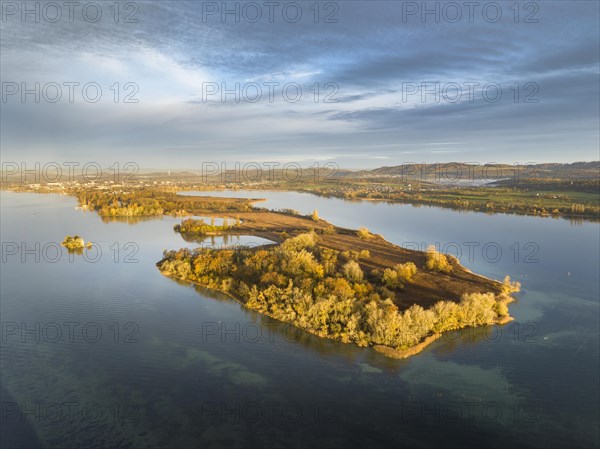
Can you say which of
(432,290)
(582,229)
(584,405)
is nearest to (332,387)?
(584,405)

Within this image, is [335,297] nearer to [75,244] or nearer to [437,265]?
[437,265]

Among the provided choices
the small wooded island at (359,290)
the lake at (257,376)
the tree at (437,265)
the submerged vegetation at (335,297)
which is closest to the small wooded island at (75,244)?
the lake at (257,376)

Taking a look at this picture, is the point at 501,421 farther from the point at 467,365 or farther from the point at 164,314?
the point at 164,314

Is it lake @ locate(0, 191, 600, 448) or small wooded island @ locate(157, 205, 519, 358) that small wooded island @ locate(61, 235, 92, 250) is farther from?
small wooded island @ locate(157, 205, 519, 358)

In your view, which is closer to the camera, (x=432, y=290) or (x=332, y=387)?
(x=332, y=387)

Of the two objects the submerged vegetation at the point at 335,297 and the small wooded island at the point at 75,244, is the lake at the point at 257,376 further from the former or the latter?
A: the small wooded island at the point at 75,244


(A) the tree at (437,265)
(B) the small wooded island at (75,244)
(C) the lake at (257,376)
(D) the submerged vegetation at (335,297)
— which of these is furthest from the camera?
(B) the small wooded island at (75,244)

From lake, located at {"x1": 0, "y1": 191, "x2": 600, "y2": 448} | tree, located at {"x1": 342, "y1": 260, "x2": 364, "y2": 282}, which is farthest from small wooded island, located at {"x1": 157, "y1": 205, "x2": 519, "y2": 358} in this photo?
lake, located at {"x1": 0, "y1": 191, "x2": 600, "y2": 448}
